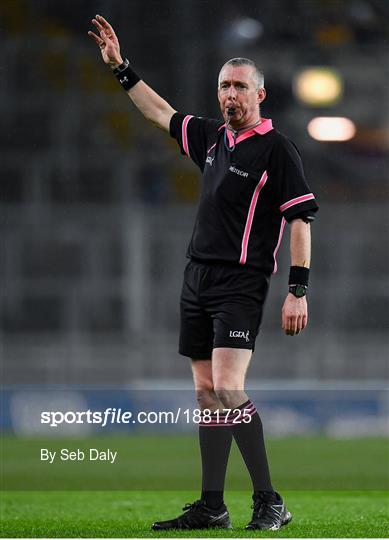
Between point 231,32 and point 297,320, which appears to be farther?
point 231,32

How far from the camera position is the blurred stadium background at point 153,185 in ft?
44.8

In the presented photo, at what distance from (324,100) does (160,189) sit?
2162mm

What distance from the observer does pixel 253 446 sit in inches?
159

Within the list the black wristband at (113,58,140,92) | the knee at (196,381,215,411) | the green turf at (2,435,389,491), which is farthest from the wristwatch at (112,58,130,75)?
the green turf at (2,435,389,491)

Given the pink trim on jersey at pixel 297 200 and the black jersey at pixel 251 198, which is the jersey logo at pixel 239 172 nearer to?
the black jersey at pixel 251 198

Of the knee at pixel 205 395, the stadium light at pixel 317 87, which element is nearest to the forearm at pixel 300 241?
the knee at pixel 205 395

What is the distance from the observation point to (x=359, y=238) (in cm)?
1432

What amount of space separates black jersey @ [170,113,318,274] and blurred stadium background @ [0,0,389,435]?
9163 millimetres

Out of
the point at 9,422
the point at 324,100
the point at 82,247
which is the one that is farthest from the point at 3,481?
the point at 324,100

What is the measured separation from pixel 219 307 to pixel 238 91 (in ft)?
2.25

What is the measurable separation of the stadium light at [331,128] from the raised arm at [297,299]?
34.6 ft

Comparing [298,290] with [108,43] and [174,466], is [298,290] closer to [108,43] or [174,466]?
[108,43]

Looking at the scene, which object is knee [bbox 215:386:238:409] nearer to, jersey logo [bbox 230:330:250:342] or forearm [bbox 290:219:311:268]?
jersey logo [bbox 230:330:250:342]

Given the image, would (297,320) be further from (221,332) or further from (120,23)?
(120,23)
